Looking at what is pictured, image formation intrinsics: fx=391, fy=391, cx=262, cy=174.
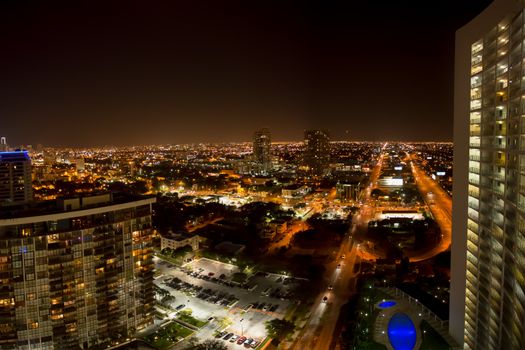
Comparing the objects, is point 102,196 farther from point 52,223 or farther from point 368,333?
point 368,333

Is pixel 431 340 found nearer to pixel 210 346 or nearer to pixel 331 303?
pixel 331 303

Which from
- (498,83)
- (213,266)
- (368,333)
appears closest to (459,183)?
(498,83)

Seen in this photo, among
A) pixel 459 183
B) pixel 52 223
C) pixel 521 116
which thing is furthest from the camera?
pixel 52 223

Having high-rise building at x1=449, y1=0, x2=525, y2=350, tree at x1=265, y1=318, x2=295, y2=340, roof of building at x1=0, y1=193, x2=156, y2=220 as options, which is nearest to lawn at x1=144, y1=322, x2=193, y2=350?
tree at x1=265, y1=318, x2=295, y2=340

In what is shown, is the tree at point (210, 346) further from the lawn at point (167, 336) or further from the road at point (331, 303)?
the road at point (331, 303)

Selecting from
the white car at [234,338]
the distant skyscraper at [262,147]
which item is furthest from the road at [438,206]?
the distant skyscraper at [262,147]

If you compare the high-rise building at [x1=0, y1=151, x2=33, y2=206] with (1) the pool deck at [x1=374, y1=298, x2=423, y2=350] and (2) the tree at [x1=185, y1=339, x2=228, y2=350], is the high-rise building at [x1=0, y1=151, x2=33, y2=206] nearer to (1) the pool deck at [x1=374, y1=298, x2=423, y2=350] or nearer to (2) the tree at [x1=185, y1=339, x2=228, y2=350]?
(2) the tree at [x1=185, y1=339, x2=228, y2=350]

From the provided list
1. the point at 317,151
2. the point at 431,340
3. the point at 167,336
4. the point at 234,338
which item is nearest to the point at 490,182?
the point at 431,340

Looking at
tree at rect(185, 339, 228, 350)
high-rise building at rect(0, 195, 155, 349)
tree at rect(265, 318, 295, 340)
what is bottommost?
tree at rect(185, 339, 228, 350)

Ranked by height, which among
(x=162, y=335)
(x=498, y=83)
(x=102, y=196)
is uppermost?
(x=498, y=83)
